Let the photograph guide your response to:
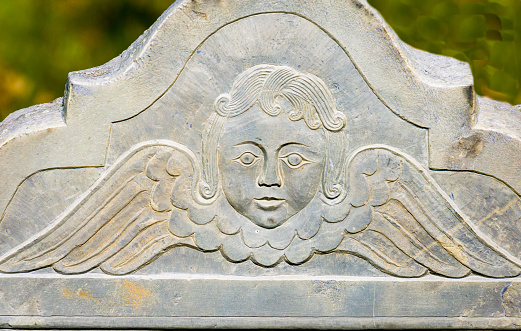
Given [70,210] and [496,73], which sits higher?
[496,73]

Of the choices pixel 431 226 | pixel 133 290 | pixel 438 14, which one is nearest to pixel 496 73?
pixel 438 14

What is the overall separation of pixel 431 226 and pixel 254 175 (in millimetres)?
591

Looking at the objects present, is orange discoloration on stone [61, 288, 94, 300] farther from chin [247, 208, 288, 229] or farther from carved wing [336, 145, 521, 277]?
carved wing [336, 145, 521, 277]

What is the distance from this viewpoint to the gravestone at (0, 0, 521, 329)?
1.90m

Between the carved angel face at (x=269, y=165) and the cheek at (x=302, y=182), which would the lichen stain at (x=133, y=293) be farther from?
the cheek at (x=302, y=182)

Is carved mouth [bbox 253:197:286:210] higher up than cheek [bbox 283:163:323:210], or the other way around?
cheek [bbox 283:163:323:210]

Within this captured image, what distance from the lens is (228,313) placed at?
2.01m

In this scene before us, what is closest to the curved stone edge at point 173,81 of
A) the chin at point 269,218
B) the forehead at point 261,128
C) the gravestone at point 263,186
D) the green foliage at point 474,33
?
the gravestone at point 263,186

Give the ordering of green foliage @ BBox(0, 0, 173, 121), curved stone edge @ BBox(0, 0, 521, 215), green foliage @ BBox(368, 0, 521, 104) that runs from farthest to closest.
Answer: green foliage @ BBox(0, 0, 173, 121) < green foliage @ BBox(368, 0, 521, 104) < curved stone edge @ BBox(0, 0, 521, 215)

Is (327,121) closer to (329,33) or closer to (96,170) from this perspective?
(329,33)

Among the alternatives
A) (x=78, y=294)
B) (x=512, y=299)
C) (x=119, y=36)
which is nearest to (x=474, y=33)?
(x=119, y=36)

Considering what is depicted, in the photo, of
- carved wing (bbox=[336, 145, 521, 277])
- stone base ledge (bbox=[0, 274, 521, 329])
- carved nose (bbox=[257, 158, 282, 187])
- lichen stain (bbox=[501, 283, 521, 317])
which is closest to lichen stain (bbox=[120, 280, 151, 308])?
stone base ledge (bbox=[0, 274, 521, 329])

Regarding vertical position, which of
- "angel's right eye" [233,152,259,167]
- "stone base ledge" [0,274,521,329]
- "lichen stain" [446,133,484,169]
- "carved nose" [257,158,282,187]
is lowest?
"stone base ledge" [0,274,521,329]

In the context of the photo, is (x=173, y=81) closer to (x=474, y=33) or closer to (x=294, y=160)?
(x=294, y=160)
